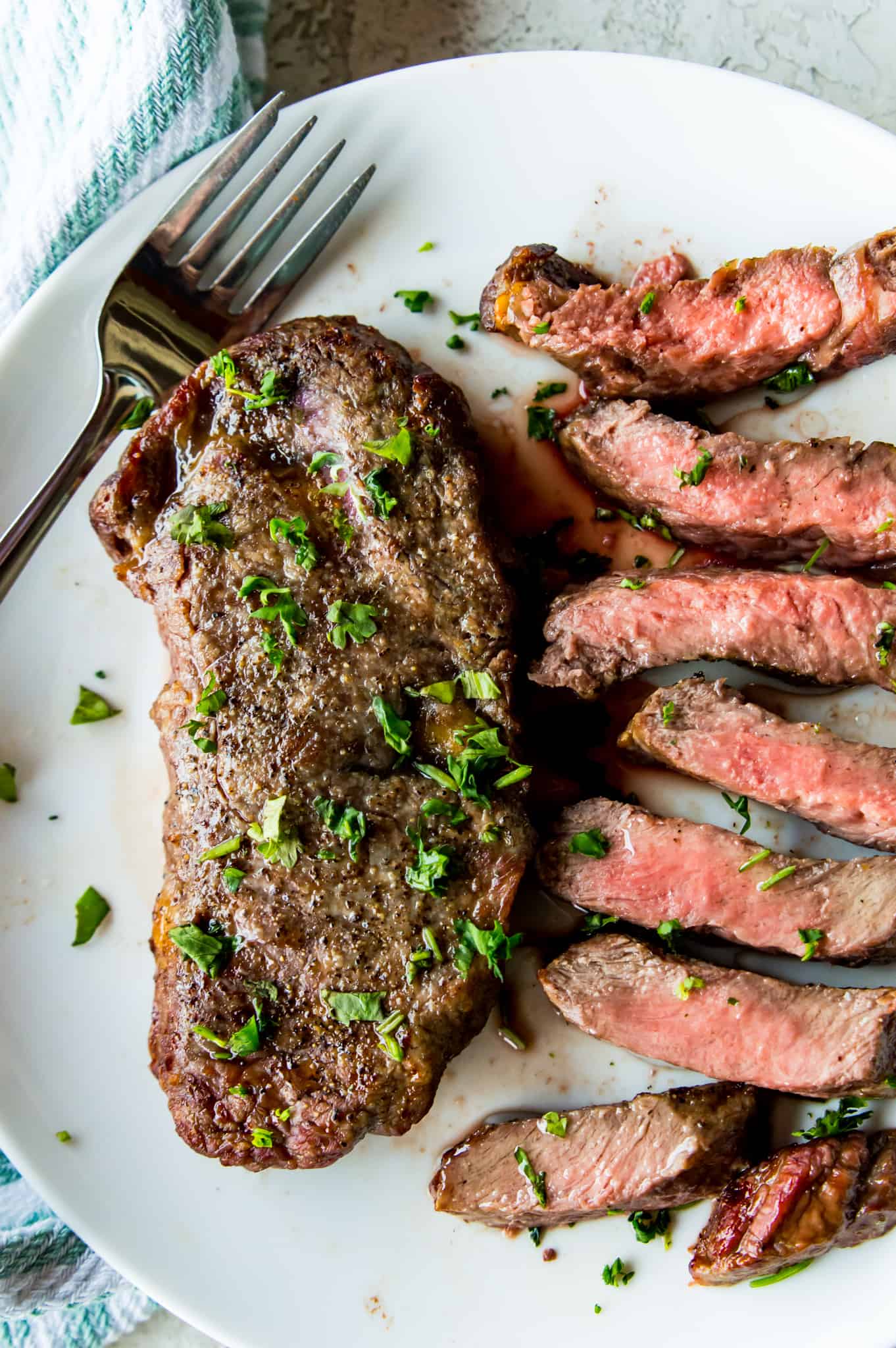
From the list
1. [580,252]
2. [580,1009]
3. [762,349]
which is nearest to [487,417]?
[580,252]

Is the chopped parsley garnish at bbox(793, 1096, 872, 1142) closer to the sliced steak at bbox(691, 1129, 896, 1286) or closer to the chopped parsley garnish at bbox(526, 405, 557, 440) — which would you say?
the sliced steak at bbox(691, 1129, 896, 1286)

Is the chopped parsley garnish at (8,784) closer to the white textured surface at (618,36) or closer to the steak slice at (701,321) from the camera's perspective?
the steak slice at (701,321)

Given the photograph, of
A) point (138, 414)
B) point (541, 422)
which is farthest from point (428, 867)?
point (138, 414)

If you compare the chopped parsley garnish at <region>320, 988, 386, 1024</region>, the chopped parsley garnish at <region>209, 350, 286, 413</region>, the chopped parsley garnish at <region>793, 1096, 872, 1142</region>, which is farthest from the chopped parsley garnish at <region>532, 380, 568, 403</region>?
the chopped parsley garnish at <region>793, 1096, 872, 1142</region>

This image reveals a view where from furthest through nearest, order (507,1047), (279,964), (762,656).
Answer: (507,1047) → (762,656) → (279,964)

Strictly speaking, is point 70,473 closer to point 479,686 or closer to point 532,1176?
point 479,686

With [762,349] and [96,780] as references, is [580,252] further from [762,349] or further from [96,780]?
[96,780]
